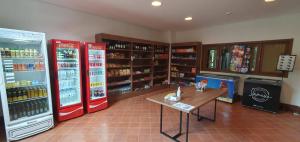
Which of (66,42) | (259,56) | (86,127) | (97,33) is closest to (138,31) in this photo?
(97,33)

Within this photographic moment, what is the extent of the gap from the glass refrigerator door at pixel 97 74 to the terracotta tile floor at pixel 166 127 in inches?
18.9

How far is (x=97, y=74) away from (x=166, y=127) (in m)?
2.08

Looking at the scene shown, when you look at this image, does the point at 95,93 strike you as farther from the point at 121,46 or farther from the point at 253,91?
the point at 253,91

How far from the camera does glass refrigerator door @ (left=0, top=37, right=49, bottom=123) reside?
2.25 metres

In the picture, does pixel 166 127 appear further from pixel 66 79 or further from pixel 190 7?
pixel 190 7

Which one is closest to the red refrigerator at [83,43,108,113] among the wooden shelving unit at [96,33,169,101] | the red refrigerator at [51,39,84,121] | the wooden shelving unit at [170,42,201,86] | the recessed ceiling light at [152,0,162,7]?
the red refrigerator at [51,39,84,121]

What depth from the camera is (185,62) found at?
5824 mm

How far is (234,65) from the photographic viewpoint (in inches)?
174

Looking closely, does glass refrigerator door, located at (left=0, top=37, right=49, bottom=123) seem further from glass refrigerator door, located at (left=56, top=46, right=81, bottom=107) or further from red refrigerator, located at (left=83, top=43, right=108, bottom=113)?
red refrigerator, located at (left=83, top=43, right=108, bottom=113)

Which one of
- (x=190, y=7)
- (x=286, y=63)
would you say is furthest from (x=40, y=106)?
(x=286, y=63)

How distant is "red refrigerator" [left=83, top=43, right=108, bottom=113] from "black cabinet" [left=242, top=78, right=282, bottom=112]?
388 cm

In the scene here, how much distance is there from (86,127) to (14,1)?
8.97 feet

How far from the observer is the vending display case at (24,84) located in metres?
2.17

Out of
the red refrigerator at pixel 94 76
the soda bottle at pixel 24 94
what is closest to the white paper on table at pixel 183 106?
the red refrigerator at pixel 94 76
